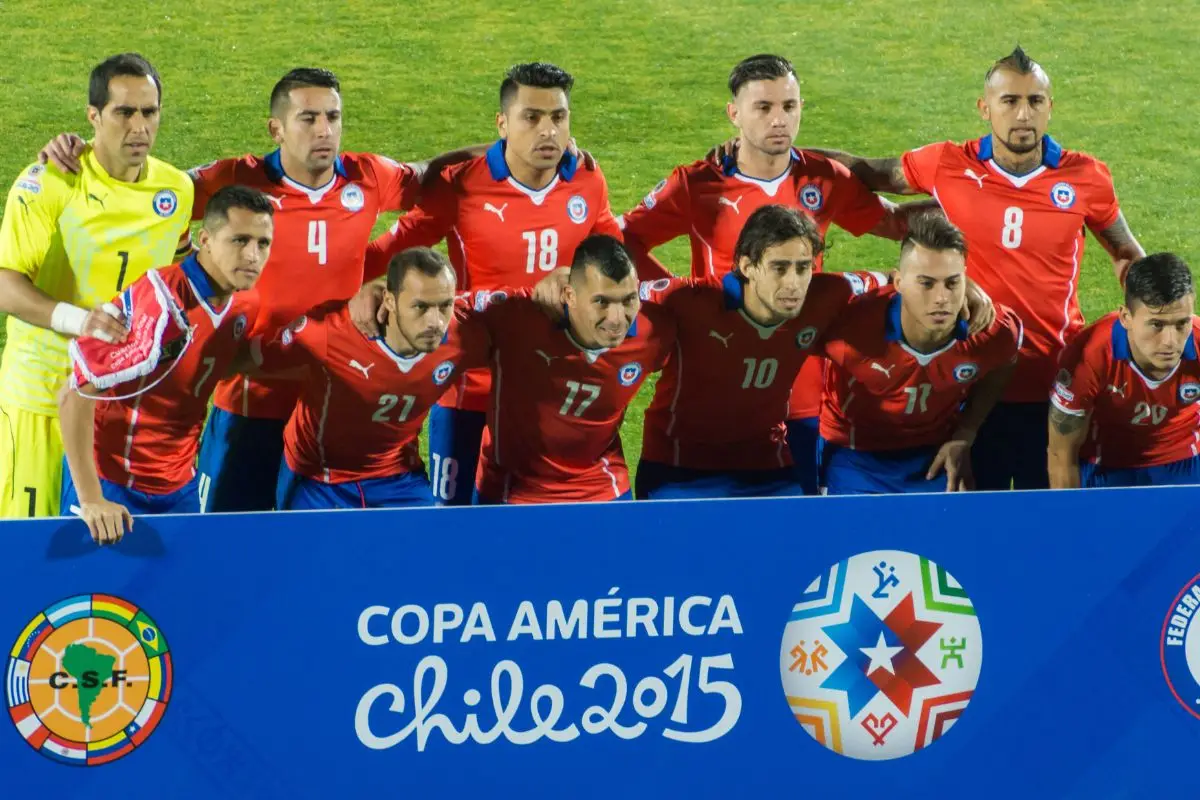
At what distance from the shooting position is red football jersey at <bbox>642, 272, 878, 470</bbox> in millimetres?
5383

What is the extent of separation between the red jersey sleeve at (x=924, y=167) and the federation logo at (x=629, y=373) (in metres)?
1.44

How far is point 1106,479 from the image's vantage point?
5.68 m

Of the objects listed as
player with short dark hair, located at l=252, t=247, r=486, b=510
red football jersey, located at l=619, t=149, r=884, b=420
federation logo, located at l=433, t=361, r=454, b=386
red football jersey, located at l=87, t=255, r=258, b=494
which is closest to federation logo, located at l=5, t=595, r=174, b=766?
red football jersey, located at l=87, t=255, r=258, b=494

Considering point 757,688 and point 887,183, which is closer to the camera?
point 757,688

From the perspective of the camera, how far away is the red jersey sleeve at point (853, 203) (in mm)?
6137

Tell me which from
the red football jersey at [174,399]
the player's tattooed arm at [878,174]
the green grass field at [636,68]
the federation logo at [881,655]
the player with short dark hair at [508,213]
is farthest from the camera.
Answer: the green grass field at [636,68]

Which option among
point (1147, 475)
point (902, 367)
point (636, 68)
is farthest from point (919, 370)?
point (636, 68)

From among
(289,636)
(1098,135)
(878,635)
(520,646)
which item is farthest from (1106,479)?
(1098,135)

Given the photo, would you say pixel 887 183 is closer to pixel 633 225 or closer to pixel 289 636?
pixel 633 225

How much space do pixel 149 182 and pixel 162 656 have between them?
193cm

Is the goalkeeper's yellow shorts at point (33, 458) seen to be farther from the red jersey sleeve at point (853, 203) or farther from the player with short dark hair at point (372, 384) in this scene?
the red jersey sleeve at point (853, 203)

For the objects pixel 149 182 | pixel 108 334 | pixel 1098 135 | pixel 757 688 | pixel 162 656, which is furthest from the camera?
pixel 1098 135

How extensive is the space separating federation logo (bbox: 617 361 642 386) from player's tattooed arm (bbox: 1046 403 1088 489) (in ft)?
4.12

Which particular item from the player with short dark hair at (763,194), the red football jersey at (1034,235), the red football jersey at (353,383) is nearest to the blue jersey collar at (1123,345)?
the red football jersey at (1034,235)
